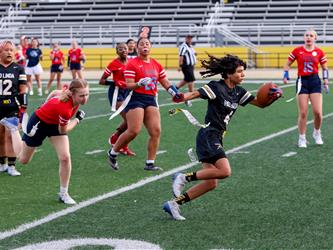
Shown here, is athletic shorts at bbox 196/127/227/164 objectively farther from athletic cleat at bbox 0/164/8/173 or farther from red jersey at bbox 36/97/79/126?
athletic cleat at bbox 0/164/8/173

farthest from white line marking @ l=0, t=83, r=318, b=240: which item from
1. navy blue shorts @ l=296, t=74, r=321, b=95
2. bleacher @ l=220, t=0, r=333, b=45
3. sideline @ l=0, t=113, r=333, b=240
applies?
bleacher @ l=220, t=0, r=333, b=45

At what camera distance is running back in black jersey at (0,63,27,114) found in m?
9.02

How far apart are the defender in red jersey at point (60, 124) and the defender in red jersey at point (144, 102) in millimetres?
1595

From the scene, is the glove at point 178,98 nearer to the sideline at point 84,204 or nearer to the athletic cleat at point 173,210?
the athletic cleat at point 173,210

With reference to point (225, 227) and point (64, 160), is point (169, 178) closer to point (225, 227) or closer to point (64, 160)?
point (64, 160)

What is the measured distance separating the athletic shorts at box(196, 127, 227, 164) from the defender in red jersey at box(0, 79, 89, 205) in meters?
1.13

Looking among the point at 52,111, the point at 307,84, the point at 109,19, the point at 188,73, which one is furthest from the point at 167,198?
the point at 109,19

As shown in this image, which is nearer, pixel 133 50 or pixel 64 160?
pixel 64 160

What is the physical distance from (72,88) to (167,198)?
52.4 inches

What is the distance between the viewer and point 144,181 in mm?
8570

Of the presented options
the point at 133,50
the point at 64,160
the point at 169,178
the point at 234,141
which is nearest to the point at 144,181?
the point at 169,178

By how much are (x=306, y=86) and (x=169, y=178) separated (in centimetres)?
339

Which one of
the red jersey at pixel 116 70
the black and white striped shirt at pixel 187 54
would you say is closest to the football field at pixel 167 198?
the red jersey at pixel 116 70

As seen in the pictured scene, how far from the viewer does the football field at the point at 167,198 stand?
19.4 feet
